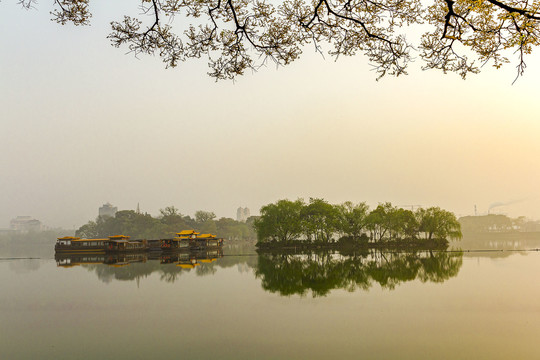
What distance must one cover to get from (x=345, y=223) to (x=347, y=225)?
1.09 ft

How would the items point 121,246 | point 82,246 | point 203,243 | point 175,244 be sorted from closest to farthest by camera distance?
point 121,246 < point 82,246 < point 175,244 < point 203,243

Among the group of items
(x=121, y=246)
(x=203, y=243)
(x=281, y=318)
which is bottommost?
(x=203, y=243)

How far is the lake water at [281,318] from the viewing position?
24.6 feet

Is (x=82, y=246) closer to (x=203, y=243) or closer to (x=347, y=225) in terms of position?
(x=203, y=243)

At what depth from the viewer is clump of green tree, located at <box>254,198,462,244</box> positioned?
40.6 m

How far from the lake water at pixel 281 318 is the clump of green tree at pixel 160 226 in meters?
58.8

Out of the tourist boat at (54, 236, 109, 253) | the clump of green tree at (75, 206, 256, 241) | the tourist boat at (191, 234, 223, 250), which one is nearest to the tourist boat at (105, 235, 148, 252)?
the tourist boat at (54, 236, 109, 253)

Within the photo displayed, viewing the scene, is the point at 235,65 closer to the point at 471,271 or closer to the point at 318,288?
the point at 318,288

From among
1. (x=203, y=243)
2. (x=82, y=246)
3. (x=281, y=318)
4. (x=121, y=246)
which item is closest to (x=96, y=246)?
(x=82, y=246)

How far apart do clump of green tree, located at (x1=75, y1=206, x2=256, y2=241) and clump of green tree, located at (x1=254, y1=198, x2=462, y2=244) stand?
39627 mm

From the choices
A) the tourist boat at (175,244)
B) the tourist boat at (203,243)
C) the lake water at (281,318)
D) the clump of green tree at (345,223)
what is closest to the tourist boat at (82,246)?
the tourist boat at (175,244)

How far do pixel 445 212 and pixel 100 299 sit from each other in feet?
128

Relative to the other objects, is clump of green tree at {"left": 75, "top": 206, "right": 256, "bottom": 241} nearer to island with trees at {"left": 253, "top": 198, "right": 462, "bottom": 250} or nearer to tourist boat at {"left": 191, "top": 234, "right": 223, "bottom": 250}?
tourist boat at {"left": 191, "top": 234, "right": 223, "bottom": 250}

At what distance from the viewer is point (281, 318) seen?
9.83 m
